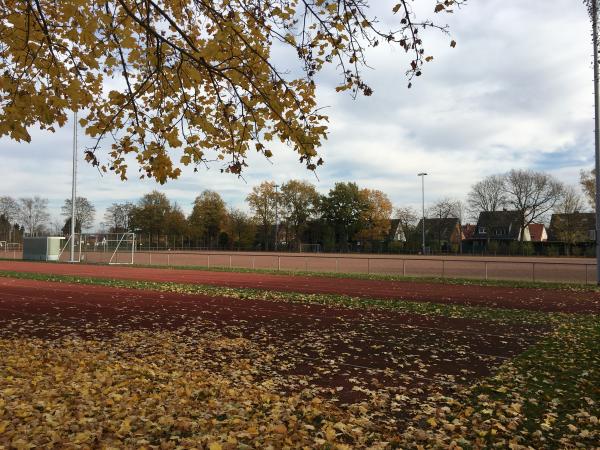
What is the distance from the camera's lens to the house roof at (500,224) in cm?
8075

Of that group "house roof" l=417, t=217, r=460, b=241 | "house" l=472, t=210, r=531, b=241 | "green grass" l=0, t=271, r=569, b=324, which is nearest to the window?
"house" l=472, t=210, r=531, b=241

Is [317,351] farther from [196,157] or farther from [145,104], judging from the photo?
[145,104]

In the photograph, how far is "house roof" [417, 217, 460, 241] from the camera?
8706 centimetres

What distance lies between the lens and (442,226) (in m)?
88.4

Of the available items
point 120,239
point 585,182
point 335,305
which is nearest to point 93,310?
point 335,305

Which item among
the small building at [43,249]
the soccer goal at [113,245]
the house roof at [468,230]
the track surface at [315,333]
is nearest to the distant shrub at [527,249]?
the house roof at [468,230]

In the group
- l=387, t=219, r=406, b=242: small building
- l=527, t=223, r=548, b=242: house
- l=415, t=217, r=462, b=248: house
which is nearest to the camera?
l=415, t=217, r=462, b=248: house

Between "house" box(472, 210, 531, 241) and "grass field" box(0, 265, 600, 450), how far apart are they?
241 feet

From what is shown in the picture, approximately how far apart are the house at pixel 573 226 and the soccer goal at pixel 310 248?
3926 centimetres

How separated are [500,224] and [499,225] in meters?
0.28

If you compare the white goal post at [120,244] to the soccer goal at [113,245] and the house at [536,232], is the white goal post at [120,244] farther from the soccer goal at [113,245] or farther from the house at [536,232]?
the house at [536,232]

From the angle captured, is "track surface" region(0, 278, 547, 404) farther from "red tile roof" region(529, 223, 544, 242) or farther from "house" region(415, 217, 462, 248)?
"red tile roof" region(529, 223, 544, 242)

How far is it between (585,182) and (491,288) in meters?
55.3

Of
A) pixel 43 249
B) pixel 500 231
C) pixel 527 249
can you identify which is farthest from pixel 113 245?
pixel 500 231
